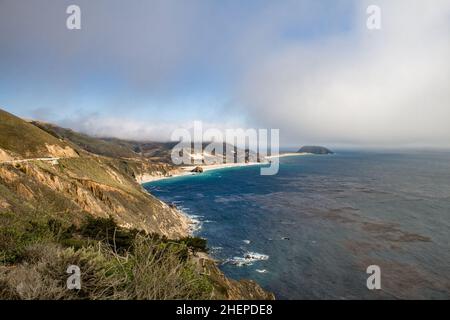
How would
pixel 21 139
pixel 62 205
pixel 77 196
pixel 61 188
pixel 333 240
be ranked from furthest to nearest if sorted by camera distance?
1. pixel 21 139
2. pixel 333 240
3. pixel 77 196
4. pixel 61 188
5. pixel 62 205

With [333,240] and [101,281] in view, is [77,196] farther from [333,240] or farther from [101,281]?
[101,281]

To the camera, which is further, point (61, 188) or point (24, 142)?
point (24, 142)

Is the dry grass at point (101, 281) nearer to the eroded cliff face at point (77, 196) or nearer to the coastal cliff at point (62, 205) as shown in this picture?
the coastal cliff at point (62, 205)

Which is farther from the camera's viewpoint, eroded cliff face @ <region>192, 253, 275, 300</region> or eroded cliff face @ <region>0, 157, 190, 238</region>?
eroded cliff face @ <region>0, 157, 190, 238</region>

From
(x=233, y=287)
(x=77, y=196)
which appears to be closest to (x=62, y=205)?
(x=77, y=196)

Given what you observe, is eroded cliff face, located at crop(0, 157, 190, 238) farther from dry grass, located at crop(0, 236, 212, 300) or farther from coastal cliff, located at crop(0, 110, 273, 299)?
dry grass, located at crop(0, 236, 212, 300)

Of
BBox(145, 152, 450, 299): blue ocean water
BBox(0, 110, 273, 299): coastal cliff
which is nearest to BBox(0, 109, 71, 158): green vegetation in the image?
BBox(0, 110, 273, 299): coastal cliff

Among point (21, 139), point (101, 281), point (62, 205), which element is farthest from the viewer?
point (21, 139)

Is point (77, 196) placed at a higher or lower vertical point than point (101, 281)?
lower

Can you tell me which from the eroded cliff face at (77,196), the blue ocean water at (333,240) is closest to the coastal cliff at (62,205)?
the eroded cliff face at (77,196)
